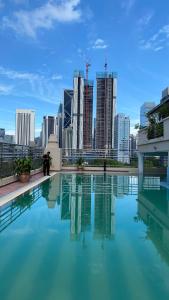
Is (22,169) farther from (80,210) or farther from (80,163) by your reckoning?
(80,163)

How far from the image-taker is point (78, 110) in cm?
3200

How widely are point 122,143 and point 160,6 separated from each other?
36.7 ft

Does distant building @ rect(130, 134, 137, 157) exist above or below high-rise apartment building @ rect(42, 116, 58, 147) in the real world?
below

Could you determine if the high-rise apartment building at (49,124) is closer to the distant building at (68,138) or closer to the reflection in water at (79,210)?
the distant building at (68,138)

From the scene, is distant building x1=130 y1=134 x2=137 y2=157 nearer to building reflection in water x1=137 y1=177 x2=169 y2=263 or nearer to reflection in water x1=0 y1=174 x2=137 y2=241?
reflection in water x1=0 y1=174 x2=137 y2=241

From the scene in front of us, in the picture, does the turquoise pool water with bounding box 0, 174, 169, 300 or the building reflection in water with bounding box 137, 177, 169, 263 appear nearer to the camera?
the turquoise pool water with bounding box 0, 174, 169, 300

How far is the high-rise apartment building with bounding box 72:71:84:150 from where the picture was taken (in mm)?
29922

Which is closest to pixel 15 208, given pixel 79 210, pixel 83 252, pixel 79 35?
pixel 79 210

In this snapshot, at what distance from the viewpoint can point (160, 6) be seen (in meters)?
12.2

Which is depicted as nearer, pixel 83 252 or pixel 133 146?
pixel 83 252

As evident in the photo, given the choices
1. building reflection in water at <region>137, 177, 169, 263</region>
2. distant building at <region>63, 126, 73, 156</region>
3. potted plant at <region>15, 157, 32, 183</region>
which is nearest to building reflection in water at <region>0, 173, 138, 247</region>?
building reflection in water at <region>137, 177, 169, 263</region>

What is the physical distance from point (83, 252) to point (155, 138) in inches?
405

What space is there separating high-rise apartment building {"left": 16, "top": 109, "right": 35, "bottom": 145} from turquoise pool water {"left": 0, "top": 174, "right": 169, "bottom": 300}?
25739 millimetres

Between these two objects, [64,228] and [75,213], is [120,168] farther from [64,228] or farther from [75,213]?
[64,228]
